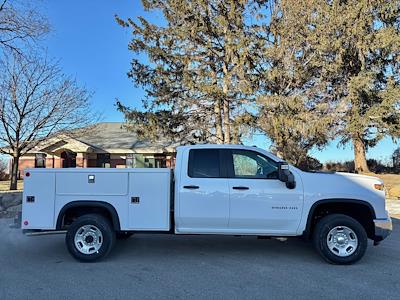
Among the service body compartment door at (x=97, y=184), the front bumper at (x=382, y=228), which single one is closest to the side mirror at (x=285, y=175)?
the front bumper at (x=382, y=228)

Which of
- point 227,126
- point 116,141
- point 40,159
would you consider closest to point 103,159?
point 116,141

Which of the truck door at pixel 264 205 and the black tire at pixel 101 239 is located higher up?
the truck door at pixel 264 205

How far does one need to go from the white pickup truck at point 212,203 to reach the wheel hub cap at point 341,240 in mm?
16

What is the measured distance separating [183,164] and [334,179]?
2.57 meters

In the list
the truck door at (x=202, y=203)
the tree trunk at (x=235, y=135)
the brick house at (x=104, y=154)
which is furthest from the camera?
the brick house at (x=104, y=154)

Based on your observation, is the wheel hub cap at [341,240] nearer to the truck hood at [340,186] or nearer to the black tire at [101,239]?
the truck hood at [340,186]

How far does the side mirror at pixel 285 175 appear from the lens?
21.5ft

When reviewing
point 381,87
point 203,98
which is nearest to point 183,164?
point 203,98

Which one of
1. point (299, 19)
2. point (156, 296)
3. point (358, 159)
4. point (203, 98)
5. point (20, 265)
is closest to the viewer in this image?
point (156, 296)

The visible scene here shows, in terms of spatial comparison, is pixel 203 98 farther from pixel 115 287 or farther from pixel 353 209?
pixel 115 287

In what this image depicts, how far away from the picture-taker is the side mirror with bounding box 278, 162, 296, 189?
21.5ft

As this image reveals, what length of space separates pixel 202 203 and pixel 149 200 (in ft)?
2.96

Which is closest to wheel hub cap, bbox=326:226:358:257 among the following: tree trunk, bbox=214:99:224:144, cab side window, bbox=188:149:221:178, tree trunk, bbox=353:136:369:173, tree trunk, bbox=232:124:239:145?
cab side window, bbox=188:149:221:178

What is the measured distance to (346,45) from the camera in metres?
21.5
